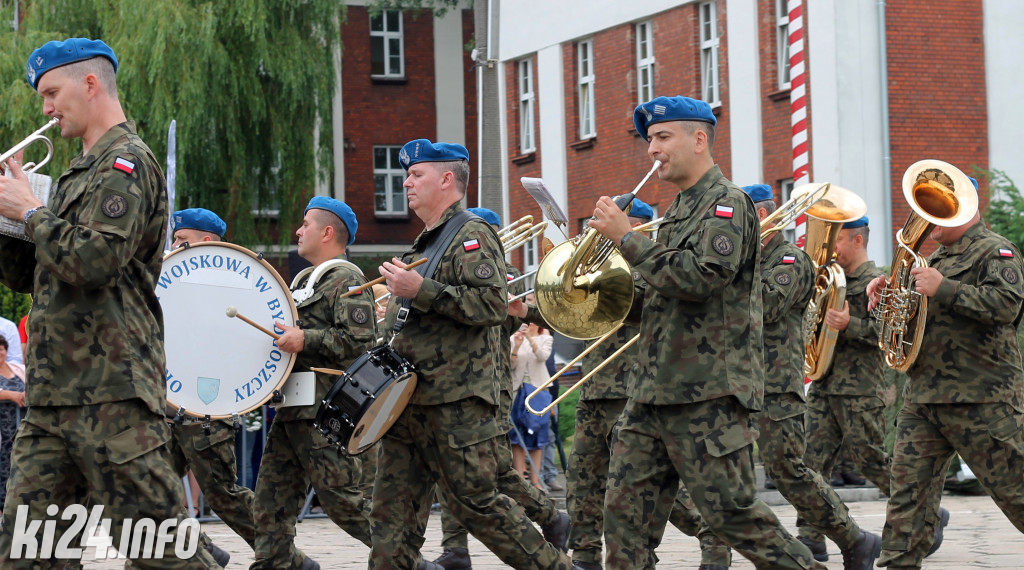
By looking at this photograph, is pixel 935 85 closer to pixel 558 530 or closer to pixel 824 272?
pixel 824 272

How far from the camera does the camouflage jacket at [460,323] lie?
6.99 metres

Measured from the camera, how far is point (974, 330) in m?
8.06

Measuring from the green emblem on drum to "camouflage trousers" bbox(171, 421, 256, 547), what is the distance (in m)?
0.81

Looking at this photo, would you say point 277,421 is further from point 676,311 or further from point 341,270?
point 676,311

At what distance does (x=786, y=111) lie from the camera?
25.8 m

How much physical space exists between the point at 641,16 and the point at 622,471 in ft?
77.8

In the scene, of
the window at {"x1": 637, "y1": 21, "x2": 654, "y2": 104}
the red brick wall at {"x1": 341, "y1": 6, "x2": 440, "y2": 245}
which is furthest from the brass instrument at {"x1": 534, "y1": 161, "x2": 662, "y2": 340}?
the red brick wall at {"x1": 341, "y1": 6, "x2": 440, "y2": 245}

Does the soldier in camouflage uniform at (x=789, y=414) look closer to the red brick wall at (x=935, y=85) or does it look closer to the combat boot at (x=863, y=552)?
the combat boot at (x=863, y=552)

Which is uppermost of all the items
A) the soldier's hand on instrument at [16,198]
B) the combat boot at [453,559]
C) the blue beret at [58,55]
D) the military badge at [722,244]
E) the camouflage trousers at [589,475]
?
the blue beret at [58,55]

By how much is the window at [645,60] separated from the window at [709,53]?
1511 mm

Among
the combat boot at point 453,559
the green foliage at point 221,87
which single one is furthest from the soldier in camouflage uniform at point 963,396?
the green foliage at point 221,87

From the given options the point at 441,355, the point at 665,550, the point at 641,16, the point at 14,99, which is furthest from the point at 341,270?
the point at 641,16

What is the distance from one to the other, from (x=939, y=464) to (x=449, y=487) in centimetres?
265

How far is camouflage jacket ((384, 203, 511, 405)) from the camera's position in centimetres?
699
